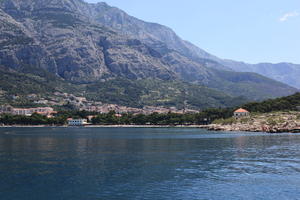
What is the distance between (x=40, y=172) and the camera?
62.4m

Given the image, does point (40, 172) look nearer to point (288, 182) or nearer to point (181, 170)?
point (181, 170)

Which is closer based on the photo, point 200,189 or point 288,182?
point 200,189

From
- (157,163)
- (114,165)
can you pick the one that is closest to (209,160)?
(157,163)

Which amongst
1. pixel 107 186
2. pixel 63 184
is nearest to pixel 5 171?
pixel 63 184

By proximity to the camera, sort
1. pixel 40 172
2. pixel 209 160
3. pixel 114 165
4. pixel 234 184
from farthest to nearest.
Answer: pixel 209 160, pixel 114 165, pixel 40 172, pixel 234 184

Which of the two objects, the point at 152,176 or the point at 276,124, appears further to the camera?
the point at 276,124

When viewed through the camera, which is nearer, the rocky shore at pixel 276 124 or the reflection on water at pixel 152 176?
the reflection on water at pixel 152 176

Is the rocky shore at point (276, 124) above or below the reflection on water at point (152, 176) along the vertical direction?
above

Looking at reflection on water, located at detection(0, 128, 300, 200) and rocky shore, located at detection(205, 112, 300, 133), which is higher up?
rocky shore, located at detection(205, 112, 300, 133)

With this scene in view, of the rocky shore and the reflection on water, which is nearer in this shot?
the reflection on water

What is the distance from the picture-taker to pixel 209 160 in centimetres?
7600

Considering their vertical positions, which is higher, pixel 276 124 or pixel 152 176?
pixel 276 124

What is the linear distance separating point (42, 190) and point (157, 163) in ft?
92.6

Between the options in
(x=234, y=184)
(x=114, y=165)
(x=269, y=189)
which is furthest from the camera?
(x=114, y=165)
